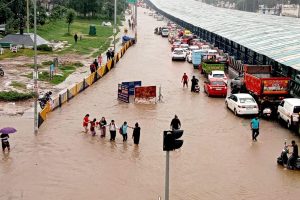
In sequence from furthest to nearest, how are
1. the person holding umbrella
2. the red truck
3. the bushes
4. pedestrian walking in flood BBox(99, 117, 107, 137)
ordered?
the bushes < the red truck < pedestrian walking in flood BBox(99, 117, 107, 137) < the person holding umbrella

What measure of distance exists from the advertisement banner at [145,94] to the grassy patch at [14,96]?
263 inches

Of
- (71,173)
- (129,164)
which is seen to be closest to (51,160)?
(71,173)

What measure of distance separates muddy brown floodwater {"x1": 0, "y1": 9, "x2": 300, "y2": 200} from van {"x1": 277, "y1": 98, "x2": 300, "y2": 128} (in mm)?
661

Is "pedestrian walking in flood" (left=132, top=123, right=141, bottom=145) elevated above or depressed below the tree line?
below

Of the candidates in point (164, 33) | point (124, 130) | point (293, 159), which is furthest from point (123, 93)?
point (164, 33)

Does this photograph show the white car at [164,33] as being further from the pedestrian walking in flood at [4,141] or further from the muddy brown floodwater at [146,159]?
the pedestrian walking in flood at [4,141]

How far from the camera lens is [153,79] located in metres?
43.9

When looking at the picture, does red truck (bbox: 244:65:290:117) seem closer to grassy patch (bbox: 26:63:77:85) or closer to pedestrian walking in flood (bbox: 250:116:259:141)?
pedestrian walking in flood (bbox: 250:116:259:141)

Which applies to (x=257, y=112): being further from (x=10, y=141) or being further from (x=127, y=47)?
(x=127, y=47)

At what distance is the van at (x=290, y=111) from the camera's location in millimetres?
26891

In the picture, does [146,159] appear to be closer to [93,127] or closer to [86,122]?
[93,127]

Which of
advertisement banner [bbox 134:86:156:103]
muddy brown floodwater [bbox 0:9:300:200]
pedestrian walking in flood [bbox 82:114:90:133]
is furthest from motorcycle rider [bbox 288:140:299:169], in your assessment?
advertisement banner [bbox 134:86:156:103]

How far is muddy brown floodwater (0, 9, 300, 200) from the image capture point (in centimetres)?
1870

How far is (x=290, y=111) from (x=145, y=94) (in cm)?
1025
